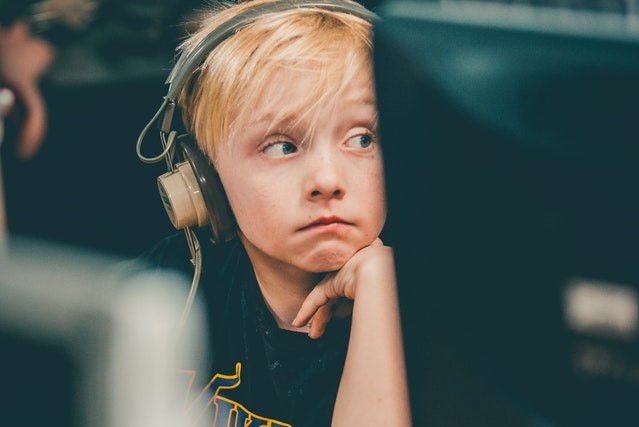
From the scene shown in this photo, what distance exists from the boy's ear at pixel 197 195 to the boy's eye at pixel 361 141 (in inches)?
8.2

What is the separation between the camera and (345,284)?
0.90m

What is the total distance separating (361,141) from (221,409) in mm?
394

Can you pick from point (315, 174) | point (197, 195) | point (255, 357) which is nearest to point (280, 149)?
point (315, 174)

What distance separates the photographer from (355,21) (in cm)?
94

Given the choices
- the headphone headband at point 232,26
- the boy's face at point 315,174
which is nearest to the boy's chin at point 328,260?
the boy's face at point 315,174

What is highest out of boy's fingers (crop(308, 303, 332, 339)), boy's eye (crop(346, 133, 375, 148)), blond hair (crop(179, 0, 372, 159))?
blond hair (crop(179, 0, 372, 159))

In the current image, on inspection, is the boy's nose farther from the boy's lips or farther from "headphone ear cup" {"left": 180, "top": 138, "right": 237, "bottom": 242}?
"headphone ear cup" {"left": 180, "top": 138, "right": 237, "bottom": 242}

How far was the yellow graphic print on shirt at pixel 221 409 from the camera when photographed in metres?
1.00

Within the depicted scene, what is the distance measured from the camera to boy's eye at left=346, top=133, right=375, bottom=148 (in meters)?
0.92

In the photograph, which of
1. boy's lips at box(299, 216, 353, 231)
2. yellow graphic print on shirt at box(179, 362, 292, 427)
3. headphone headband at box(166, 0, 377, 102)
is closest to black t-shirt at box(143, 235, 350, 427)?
yellow graphic print on shirt at box(179, 362, 292, 427)

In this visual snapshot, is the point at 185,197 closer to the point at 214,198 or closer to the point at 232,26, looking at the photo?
the point at 214,198

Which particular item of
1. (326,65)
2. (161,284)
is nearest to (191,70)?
(326,65)

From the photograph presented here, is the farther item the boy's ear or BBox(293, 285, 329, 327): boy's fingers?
the boy's ear

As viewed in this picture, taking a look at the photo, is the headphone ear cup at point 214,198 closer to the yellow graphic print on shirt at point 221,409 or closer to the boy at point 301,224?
the boy at point 301,224
